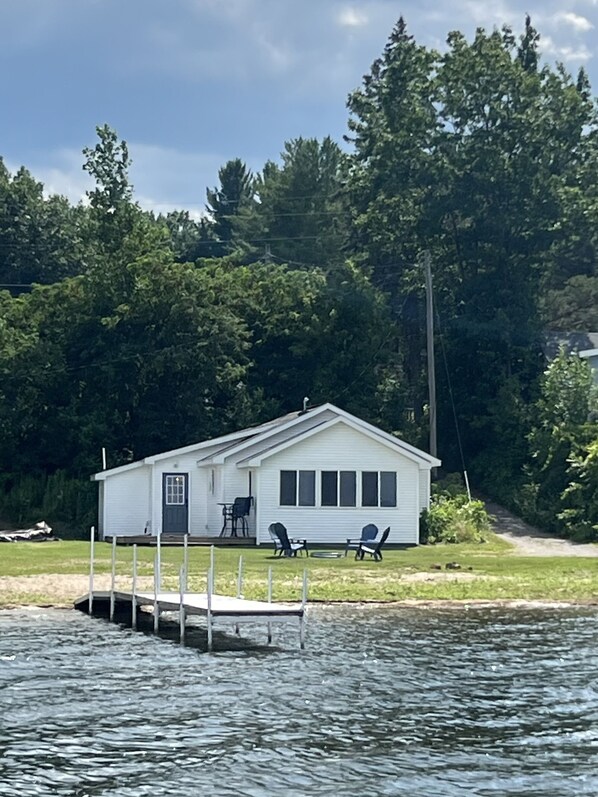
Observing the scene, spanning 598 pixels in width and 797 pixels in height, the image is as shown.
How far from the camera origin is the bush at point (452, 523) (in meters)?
46.4

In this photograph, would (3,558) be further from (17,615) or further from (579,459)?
(579,459)

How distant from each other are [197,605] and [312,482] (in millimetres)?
20674

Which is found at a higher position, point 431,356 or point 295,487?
point 431,356

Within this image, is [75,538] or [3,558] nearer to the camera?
[3,558]

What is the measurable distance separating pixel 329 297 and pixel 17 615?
36838mm

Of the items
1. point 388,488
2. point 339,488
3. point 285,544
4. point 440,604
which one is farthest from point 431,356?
point 440,604

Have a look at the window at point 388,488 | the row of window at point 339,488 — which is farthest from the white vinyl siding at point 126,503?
the window at point 388,488

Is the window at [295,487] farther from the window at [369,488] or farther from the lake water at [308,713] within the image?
the lake water at [308,713]

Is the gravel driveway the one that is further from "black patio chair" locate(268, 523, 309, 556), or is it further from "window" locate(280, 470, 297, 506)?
"black patio chair" locate(268, 523, 309, 556)

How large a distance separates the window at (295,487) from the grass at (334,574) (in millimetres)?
3494

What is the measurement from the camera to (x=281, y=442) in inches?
1742

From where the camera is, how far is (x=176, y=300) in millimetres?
57156

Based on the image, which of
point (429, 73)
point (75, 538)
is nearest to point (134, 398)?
point (75, 538)

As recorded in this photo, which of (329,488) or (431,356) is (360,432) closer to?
(329,488)
